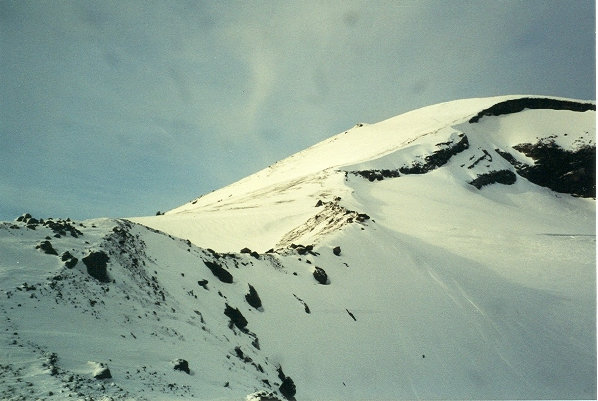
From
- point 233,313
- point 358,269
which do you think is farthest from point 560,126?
point 233,313

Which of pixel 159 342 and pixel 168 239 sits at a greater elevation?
pixel 168 239

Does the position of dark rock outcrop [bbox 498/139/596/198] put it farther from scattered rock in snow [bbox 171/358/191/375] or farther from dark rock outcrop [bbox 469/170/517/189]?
scattered rock in snow [bbox 171/358/191/375]

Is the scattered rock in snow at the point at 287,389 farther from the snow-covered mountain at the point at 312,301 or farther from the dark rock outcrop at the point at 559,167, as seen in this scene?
the dark rock outcrop at the point at 559,167

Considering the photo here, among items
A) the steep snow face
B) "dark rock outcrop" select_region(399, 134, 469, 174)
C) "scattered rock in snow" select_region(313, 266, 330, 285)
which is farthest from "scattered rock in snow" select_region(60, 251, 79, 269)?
"dark rock outcrop" select_region(399, 134, 469, 174)

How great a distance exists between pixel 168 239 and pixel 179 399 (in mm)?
7418

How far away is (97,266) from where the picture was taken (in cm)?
765

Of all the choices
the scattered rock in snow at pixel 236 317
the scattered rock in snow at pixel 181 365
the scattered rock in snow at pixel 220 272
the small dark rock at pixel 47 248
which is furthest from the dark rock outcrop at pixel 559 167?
the small dark rock at pixel 47 248

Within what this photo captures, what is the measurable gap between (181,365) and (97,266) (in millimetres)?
3028

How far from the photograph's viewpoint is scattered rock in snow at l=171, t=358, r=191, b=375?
6.28m

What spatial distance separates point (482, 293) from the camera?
16922 millimetres

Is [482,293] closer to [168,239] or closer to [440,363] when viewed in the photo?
[440,363]

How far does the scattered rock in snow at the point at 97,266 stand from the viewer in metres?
7.58

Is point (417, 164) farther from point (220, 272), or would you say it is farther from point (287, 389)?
point (287, 389)

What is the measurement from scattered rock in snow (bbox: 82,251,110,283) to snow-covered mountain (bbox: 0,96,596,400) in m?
0.03
